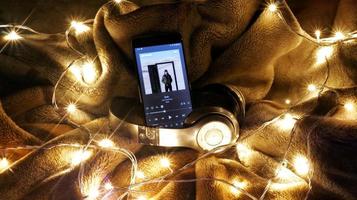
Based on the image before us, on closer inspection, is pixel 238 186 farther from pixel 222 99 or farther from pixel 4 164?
pixel 4 164

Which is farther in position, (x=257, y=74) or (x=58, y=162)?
(x=257, y=74)

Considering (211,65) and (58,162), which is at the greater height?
(211,65)

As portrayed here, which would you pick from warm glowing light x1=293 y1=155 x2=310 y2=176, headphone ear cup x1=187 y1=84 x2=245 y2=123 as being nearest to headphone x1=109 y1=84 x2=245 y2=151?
headphone ear cup x1=187 y1=84 x2=245 y2=123

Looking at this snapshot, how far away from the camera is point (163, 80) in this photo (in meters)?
0.89

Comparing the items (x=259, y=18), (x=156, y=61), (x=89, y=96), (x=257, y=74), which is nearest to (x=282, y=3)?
(x=259, y=18)

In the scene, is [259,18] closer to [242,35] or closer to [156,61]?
[242,35]

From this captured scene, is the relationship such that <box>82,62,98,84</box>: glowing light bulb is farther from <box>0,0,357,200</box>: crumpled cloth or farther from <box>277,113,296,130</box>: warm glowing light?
<box>277,113,296,130</box>: warm glowing light

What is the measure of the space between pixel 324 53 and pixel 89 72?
533mm

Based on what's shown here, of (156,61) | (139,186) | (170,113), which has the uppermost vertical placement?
(156,61)

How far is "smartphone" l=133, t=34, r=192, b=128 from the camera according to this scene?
875 mm

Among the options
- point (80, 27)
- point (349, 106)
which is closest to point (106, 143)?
point (80, 27)

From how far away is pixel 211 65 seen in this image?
0.97m

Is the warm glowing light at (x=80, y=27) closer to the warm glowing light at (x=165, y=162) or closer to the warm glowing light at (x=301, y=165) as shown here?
the warm glowing light at (x=165, y=162)

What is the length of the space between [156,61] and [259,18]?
25cm
